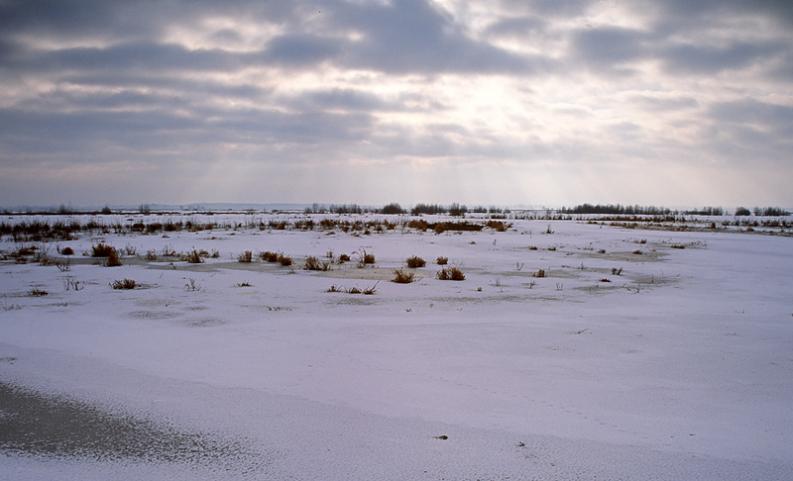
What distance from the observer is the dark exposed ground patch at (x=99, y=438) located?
275 cm

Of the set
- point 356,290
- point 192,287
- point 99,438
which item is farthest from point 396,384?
point 192,287

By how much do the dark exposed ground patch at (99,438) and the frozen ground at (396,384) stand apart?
0.04ft

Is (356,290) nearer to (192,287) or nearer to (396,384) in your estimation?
(192,287)

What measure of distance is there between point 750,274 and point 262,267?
10.7 m

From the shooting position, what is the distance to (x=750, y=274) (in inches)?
411

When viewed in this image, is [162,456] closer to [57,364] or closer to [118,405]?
[118,405]

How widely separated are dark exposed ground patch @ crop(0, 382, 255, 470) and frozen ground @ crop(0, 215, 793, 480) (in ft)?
0.04

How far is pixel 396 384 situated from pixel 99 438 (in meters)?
1.98

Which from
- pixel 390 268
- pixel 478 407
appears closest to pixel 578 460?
pixel 478 407

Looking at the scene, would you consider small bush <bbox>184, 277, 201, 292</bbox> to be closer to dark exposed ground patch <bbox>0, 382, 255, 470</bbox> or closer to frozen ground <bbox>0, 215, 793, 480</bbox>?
frozen ground <bbox>0, 215, 793, 480</bbox>

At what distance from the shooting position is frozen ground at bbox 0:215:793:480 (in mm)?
2689

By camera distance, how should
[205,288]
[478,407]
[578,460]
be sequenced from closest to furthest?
[578,460]
[478,407]
[205,288]

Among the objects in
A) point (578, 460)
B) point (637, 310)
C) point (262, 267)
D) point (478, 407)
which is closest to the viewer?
point (578, 460)

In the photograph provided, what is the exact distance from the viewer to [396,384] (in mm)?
3787
